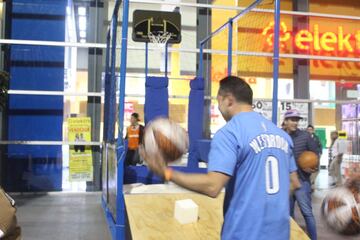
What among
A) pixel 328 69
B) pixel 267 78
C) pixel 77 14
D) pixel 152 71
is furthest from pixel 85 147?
pixel 328 69

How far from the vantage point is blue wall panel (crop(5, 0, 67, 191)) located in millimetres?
10312

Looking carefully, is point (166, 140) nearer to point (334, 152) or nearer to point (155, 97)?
point (155, 97)

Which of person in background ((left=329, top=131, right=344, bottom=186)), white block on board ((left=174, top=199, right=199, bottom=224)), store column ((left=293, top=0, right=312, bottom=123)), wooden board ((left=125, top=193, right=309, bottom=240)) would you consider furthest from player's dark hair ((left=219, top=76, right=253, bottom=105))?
store column ((left=293, top=0, right=312, bottom=123))

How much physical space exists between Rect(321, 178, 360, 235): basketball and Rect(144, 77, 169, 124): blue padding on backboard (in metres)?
4.58

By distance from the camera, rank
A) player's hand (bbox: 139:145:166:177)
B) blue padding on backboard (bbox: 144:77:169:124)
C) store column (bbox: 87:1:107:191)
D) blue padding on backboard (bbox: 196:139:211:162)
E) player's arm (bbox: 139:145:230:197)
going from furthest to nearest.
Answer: store column (bbox: 87:1:107:191)
blue padding on backboard (bbox: 144:77:169:124)
blue padding on backboard (bbox: 196:139:211:162)
player's hand (bbox: 139:145:166:177)
player's arm (bbox: 139:145:230:197)

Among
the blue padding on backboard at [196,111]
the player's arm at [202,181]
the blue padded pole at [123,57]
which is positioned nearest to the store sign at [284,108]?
the blue padding on backboard at [196,111]

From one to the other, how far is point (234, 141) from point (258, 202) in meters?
0.33

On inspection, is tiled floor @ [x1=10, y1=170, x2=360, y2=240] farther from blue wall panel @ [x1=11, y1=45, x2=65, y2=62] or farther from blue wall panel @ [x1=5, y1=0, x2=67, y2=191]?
blue wall panel @ [x1=11, y1=45, x2=65, y2=62]

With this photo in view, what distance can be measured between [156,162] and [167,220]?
6.97 feet

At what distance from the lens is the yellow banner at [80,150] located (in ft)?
34.2

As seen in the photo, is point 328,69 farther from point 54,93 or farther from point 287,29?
point 54,93

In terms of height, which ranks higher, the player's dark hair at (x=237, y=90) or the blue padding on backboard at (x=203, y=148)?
the player's dark hair at (x=237, y=90)

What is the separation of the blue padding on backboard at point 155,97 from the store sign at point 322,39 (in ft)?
18.1

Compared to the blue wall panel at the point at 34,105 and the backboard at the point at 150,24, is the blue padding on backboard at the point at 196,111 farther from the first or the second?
the blue wall panel at the point at 34,105
